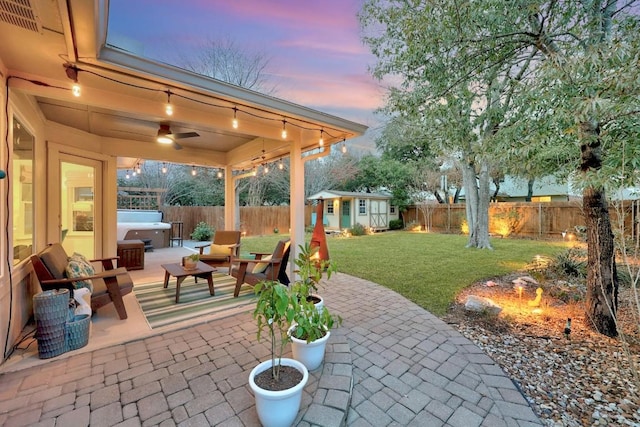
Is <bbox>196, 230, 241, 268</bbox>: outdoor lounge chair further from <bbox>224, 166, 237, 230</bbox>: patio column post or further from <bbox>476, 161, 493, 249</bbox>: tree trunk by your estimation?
<bbox>476, 161, 493, 249</bbox>: tree trunk

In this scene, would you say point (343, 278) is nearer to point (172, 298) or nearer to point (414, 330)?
point (414, 330)

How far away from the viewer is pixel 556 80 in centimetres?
270

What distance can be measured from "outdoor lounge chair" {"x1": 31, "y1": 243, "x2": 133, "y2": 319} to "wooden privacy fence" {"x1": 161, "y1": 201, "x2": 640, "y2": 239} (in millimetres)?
9439

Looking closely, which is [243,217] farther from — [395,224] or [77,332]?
[77,332]

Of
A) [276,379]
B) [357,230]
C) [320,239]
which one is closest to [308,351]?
[276,379]

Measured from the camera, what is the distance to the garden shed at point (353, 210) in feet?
51.6

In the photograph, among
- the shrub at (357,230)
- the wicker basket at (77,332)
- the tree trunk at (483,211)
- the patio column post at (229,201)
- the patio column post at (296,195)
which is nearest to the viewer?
the wicker basket at (77,332)

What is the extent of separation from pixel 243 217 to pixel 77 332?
37.0 feet

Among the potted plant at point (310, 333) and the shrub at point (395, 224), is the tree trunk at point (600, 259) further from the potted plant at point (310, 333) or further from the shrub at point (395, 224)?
the shrub at point (395, 224)

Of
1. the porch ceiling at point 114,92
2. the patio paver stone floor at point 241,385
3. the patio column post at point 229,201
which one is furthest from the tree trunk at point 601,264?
the patio column post at point 229,201

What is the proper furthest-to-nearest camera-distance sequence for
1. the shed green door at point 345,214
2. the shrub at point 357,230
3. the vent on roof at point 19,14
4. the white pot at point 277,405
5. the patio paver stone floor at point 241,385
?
the shed green door at point 345,214
the shrub at point 357,230
the patio paver stone floor at point 241,385
the vent on roof at point 19,14
the white pot at point 277,405

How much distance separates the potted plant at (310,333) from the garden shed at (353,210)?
1321 centimetres

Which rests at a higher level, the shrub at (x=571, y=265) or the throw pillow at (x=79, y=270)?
the throw pillow at (x=79, y=270)

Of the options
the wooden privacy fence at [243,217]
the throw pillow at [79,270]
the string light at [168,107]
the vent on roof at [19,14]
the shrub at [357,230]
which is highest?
the vent on roof at [19,14]
